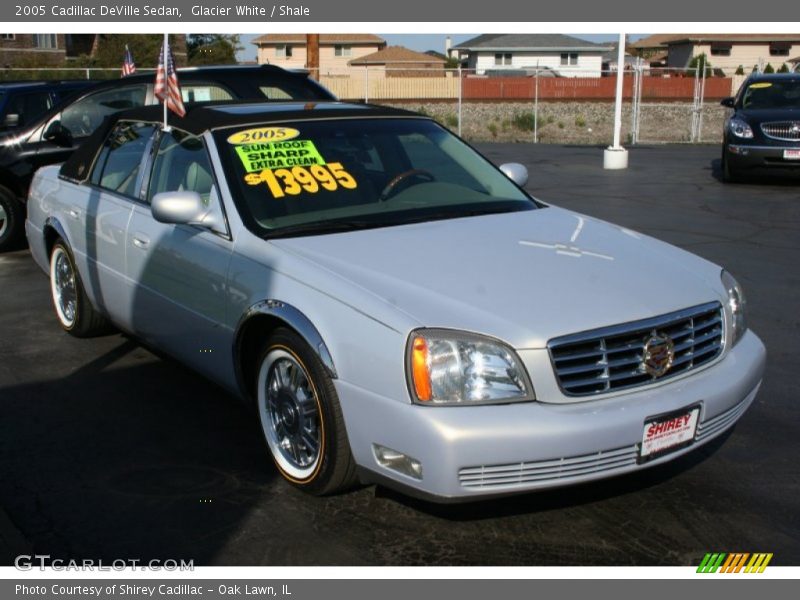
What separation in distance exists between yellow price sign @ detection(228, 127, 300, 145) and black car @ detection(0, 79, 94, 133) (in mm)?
6135

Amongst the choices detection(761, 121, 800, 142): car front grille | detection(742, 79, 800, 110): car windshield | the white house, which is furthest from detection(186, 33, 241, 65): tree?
detection(761, 121, 800, 142): car front grille

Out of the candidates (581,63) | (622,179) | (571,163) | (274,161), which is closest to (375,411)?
(274,161)

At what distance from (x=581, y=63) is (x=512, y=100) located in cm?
4044

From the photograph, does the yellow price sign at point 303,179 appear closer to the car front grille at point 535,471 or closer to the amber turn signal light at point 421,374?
the amber turn signal light at point 421,374

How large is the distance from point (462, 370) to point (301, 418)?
3.07 feet

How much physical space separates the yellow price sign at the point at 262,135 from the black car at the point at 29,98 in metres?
6.14

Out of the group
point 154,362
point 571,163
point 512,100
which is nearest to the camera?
point 154,362

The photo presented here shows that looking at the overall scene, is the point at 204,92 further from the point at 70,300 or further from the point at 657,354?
the point at 657,354

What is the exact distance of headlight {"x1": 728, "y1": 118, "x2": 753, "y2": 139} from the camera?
48.8ft

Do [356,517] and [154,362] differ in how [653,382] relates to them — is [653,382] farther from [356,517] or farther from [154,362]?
[154,362]

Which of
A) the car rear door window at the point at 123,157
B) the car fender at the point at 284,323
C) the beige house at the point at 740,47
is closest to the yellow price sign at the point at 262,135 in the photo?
the car rear door window at the point at 123,157

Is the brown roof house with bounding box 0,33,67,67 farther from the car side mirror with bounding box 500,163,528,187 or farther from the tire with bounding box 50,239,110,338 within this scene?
the car side mirror with bounding box 500,163,528,187

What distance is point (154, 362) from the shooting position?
6.55 metres
